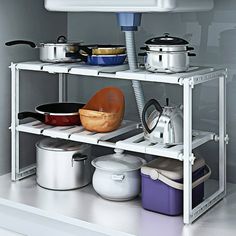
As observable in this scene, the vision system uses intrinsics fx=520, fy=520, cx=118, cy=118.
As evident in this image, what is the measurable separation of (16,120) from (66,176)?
0.31m

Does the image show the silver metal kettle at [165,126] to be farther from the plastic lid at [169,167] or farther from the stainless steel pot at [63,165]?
the stainless steel pot at [63,165]

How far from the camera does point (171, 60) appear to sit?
5.76 ft

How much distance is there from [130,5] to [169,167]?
1.92ft

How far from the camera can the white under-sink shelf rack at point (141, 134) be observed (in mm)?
1688

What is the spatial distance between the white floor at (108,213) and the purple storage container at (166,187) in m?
0.03

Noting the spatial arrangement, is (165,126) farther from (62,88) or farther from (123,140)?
(62,88)

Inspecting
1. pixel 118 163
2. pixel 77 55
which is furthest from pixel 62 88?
pixel 118 163

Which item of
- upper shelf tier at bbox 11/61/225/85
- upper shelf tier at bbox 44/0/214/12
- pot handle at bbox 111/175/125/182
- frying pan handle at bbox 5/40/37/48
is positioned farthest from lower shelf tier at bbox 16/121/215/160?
upper shelf tier at bbox 44/0/214/12

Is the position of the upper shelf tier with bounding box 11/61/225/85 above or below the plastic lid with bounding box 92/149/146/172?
above

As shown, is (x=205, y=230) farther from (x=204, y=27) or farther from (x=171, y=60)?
(x=204, y=27)

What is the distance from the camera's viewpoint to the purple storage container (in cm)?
179

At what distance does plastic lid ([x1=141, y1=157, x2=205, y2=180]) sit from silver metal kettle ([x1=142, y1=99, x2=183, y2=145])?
101mm

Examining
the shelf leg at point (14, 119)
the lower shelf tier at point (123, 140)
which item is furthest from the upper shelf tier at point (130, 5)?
the lower shelf tier at point (123, 140)

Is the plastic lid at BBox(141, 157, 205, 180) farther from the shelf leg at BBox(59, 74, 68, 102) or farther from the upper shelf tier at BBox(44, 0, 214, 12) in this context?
the shelf leg at BBox(59, 74, 68, 102)
